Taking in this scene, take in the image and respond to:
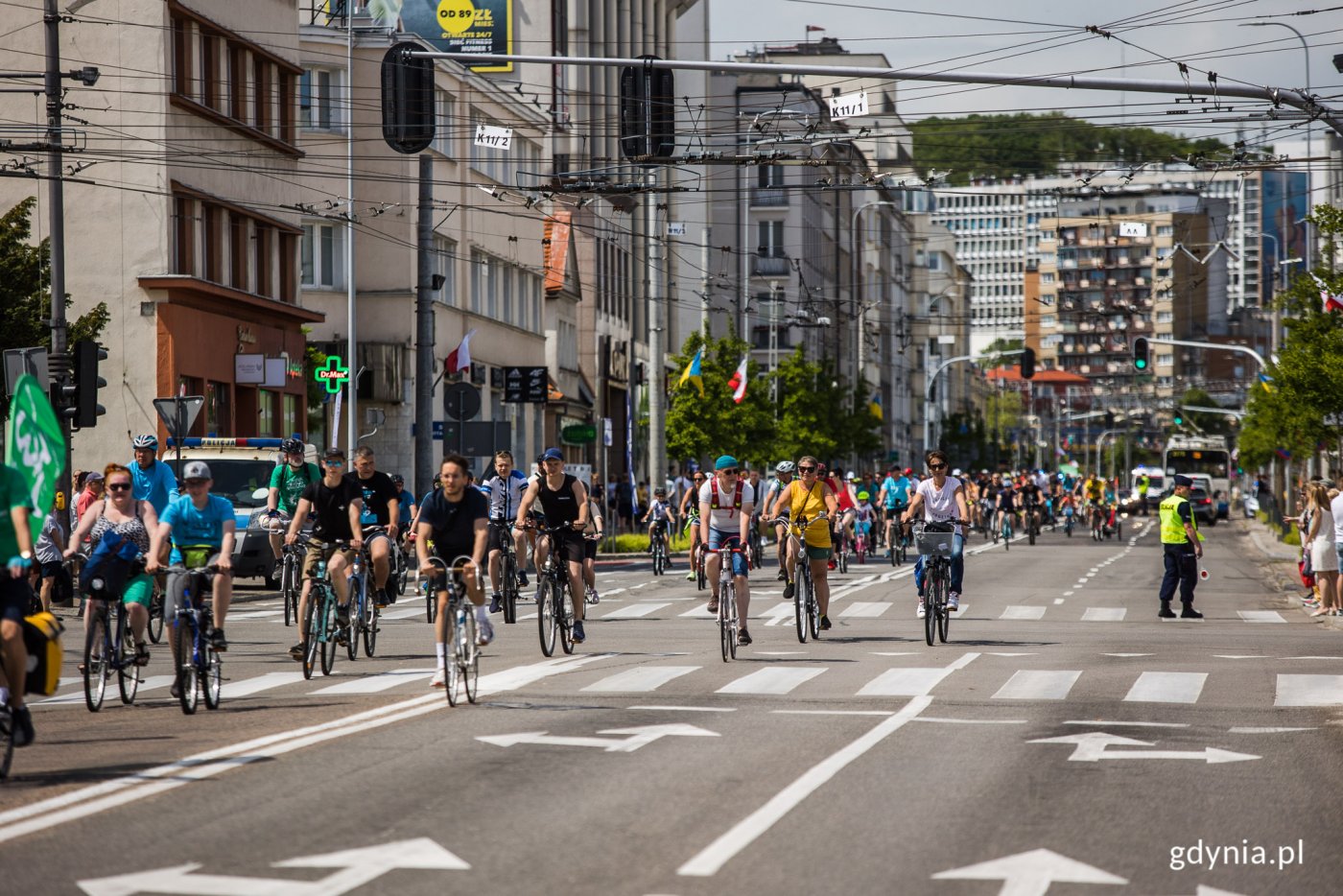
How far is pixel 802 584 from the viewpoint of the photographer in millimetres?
21484

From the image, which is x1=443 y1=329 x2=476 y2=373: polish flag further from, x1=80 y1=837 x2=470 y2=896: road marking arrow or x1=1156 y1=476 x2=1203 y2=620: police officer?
x1=80 y1=837 x2=470 y2=896: road marking arrow

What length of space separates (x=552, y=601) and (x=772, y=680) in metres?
3.13

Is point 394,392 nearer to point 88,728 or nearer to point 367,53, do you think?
point 367,53

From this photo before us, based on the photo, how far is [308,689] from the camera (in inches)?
629

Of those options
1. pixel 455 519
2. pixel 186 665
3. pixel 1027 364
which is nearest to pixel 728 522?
pixel 455 519

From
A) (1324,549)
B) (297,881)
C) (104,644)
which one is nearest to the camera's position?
(297,881)

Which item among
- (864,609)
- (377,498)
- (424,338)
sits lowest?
(864,609)

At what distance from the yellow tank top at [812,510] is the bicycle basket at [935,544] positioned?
A: 994 millimetres

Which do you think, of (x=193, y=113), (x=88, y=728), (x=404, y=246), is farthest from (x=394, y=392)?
(x=88, y=728)

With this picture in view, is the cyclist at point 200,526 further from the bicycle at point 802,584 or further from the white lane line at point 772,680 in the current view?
the bicycle at point 802,584

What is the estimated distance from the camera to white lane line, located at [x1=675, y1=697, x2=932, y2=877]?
8492 millimetres

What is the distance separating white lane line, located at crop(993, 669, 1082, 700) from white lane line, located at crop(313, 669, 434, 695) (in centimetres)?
451

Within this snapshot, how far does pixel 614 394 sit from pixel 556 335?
30.7 feet

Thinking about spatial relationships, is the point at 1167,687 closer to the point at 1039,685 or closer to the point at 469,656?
the point at 1039,685
